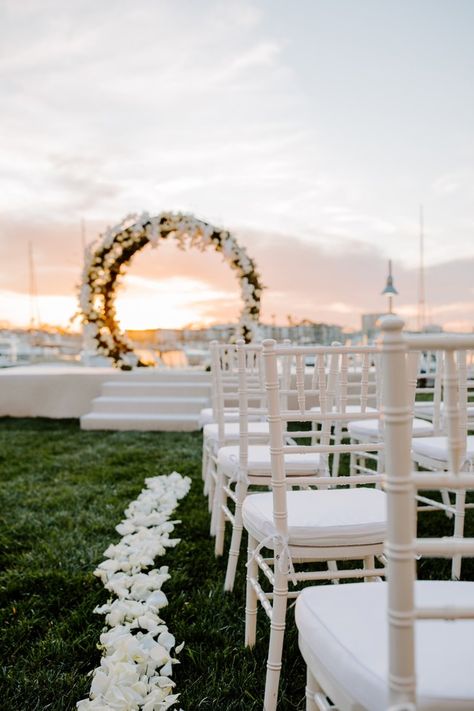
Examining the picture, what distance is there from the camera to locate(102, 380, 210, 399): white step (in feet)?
24.7

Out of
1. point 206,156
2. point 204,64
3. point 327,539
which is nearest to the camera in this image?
point 327,539

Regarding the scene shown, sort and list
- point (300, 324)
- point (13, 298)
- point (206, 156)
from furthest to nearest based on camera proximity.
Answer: point (13, 298) → point (300, 324) → point (206, 156)

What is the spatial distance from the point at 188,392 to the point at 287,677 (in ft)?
18.9

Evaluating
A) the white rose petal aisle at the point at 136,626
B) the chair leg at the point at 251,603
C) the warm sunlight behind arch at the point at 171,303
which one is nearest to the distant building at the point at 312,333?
the warm sunlight behind arch at the point at 171,303

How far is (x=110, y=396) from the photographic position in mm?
7660

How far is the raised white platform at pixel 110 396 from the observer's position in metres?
7.15

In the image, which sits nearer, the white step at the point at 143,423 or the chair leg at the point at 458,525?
the chair leg at the point at 458,525

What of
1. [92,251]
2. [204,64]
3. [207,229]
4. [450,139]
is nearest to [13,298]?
[92,251]

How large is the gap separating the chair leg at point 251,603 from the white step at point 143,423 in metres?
4.98

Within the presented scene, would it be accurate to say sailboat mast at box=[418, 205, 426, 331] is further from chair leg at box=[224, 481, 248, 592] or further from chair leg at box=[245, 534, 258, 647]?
chair leg at box=[245, 534, 258, 647]

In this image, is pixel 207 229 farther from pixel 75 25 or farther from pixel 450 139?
pixel 450 139

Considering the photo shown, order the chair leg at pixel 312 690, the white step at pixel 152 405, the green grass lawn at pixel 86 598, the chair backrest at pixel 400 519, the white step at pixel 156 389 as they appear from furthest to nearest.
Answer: the white step at pixel 156 389, the white step at pixel 152 405, the green grass lawn at pixel 86 598, the chair leg at pixel 312 690, the chair backrest at pixel 400 519

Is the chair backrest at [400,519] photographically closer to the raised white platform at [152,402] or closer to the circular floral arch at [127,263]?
the raised white platform at [152,402]

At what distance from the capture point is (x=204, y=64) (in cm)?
735
